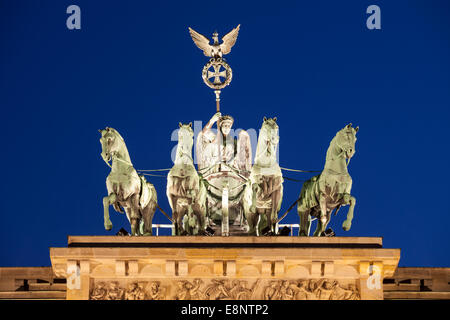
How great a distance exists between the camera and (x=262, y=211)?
858 inches

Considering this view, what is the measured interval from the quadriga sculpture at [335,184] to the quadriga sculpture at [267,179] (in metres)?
0.80

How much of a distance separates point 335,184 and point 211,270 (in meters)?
2.89

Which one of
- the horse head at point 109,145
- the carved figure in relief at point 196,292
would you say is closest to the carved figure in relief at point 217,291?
the carved figure in relief at point 196,292

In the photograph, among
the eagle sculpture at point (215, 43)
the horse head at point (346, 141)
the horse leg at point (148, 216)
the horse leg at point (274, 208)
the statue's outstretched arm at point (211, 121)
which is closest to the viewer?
the horse leg at point (274, 208)

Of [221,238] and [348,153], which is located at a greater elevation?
[348,153]

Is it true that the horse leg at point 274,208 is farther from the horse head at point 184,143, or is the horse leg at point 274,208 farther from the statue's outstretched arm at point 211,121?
the statue's outstretched arm at point 211,121

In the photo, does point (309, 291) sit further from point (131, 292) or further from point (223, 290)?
point (131, 292)

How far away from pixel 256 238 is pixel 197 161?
4266mm

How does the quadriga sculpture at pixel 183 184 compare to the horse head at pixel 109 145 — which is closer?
the quadriga sculpture at pixel 183 184

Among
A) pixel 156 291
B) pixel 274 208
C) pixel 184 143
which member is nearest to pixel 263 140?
pixel 274 208

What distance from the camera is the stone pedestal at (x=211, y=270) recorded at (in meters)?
20.6

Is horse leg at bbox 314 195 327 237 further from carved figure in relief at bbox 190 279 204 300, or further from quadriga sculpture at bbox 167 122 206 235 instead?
carved figure in relief at bbox 190 279 204 300
